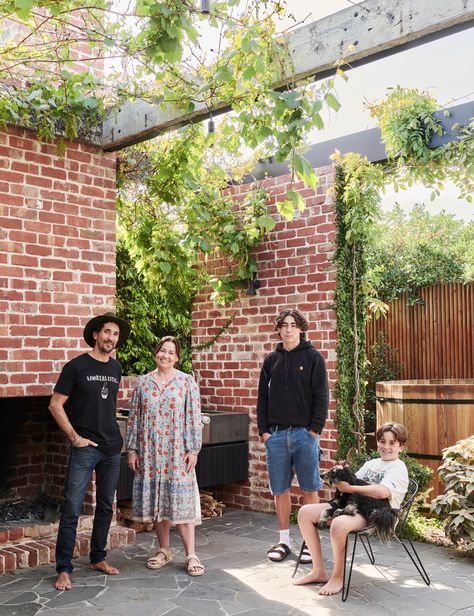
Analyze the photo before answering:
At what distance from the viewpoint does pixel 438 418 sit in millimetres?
6398

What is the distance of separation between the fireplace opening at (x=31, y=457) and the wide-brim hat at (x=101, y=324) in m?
1.02

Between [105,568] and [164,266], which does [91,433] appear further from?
[164,266]

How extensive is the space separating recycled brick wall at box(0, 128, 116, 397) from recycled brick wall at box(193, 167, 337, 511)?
5.88 ft

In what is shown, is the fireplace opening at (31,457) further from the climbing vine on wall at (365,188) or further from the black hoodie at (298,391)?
the climbing vine on wall at (365,188)

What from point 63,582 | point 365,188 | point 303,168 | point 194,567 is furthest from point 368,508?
point 365,188

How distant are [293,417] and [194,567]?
4.05 ft

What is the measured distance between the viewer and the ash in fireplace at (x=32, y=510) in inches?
214

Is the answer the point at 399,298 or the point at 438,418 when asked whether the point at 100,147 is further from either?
the point at 399,298

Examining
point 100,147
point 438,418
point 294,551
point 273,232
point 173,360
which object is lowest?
point 294,551

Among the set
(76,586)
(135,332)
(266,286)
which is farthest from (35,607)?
(135,332)

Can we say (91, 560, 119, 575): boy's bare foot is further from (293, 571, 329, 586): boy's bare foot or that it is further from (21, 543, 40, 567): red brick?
(293, 571, 329, 586): boy's bare foot

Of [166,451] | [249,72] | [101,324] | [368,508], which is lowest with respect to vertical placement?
[368,508]

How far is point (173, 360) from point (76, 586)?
1.59m

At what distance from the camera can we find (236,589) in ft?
14.5
